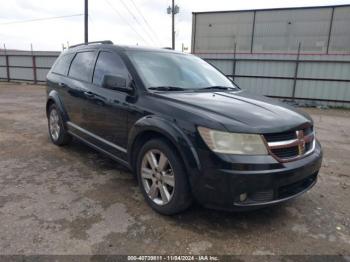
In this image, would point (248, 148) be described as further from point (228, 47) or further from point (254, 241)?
point (228, 47)

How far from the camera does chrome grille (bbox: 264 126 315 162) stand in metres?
2.51

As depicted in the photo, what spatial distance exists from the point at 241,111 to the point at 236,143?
413mm

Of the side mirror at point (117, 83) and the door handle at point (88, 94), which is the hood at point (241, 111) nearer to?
the side mirror at point (117, 83)

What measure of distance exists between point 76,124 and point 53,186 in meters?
1.18

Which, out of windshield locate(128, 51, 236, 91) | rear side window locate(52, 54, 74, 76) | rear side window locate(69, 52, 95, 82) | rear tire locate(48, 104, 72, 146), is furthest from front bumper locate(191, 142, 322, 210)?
rear side window locate(52, 54, 74, 76)

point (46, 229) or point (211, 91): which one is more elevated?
point (211, 91)

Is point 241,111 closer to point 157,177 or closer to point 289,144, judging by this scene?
point 289,144

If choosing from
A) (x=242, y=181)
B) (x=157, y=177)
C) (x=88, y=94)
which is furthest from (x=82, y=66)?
(x=242, y=181)

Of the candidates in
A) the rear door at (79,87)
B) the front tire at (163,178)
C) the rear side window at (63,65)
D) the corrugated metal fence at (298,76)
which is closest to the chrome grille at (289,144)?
the front tire at (163,178)

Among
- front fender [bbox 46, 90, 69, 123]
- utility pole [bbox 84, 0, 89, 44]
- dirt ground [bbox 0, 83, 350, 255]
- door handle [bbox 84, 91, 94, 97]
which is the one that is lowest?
Result: dirt ground [bbox 0, 83, 350, 255]

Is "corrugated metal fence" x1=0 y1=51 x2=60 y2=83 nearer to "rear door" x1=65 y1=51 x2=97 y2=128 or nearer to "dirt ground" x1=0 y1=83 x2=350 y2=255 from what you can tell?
"rear door" x1=65 y1=51 x2=97 y2=128

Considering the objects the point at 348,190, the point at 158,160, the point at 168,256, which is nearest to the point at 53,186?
the point at 158,160

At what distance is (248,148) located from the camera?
2.43 meters

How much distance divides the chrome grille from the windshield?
128cm
